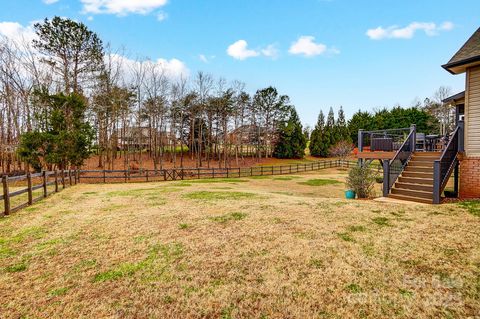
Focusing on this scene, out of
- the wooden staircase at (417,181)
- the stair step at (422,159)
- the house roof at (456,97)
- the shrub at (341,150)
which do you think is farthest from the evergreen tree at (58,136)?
the shrub at (341,150)

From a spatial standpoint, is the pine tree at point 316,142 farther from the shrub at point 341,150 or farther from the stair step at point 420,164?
the stair step at point 420,164

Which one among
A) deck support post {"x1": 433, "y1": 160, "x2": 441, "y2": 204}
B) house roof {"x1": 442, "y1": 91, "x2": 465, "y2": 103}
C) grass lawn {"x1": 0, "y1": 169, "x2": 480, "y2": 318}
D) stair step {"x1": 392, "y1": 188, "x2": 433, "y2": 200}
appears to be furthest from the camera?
house roof {"x1": 442, "y1": 91, "x2": 465, "y2": 103}

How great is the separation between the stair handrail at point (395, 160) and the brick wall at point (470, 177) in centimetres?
183

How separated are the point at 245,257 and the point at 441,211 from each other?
19.4 ft

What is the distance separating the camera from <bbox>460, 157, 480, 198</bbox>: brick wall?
7949 mm

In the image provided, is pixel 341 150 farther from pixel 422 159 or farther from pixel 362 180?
pixel 362 180

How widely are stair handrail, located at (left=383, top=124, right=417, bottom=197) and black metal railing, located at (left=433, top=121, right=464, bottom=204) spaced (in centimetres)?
139

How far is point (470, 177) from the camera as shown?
8.12m

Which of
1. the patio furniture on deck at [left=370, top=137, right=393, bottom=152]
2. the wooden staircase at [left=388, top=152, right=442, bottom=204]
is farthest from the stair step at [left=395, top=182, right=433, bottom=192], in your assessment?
the patio furniture on deck at [left=370, top=137, right=393, bottom=152]

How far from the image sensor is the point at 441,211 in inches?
263

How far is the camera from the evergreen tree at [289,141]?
48438 mm

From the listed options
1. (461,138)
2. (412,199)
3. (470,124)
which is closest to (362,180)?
(412,199)

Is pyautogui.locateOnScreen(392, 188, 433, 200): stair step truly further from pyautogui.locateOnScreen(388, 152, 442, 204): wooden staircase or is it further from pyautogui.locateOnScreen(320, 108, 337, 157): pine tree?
pyautogui.locateOnScreen(320, 108, 337, 157): pine tree

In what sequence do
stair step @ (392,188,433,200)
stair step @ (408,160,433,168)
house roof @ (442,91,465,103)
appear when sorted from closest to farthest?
stair step @ (392,188,433,200), stair step @ (408,160,433,168), house roof @ (442,91,465,103)
